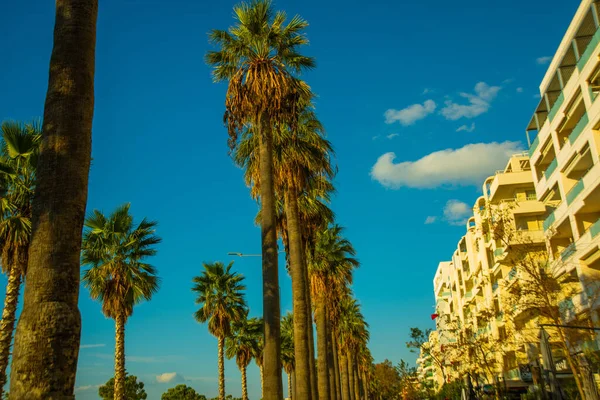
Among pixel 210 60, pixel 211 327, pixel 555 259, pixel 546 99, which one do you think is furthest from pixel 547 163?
pixel 210 60

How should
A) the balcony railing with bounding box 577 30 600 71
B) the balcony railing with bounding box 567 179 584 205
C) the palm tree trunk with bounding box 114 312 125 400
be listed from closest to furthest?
1. the palm tree trunk with bounding box 114 312 125 400
2. the balcony railing with bounding box 577 30 600 71
3. the balcony railing with bounding box 567 179 584 205

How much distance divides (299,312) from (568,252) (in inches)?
848

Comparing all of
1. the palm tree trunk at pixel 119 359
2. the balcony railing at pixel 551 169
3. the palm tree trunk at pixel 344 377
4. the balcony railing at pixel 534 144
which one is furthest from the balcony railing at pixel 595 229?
the palm tree trunk at pixel 344 377

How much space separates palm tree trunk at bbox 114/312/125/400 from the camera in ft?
85.6

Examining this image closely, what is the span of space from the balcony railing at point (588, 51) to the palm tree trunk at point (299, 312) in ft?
60.3

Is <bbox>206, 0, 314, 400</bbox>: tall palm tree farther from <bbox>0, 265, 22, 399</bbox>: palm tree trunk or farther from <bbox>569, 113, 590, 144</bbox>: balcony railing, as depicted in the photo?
<bbox>569, 113, 590, 144</bbox>: balcony railing

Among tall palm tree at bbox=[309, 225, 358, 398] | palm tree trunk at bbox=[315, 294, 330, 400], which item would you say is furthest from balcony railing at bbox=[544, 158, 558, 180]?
palm tree trunk at bbox=[315, 294, 330, 400]

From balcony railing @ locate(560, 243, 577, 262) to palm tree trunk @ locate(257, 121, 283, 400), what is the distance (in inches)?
901

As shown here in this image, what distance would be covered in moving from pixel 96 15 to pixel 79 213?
2.77 metres

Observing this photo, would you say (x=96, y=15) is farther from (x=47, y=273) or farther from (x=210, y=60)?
(x=210, y=60)

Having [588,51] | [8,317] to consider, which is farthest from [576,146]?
[8,317]

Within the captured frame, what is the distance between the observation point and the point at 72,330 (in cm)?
569

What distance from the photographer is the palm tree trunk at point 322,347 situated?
2738 centimetres

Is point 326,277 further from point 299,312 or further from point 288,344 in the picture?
point 288,344
